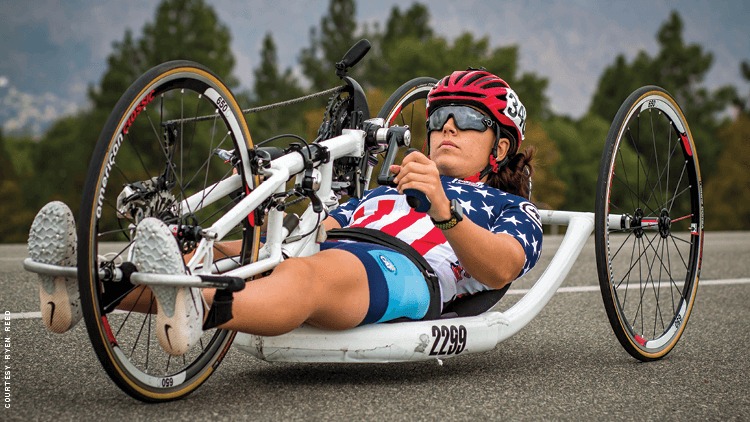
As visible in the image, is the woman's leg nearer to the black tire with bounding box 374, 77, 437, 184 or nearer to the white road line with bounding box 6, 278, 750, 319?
the black tire with bounding box 374, 77, 437, 184

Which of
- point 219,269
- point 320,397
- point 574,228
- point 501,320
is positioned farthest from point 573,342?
point 219,269

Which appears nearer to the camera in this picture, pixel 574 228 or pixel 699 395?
pixel 699 395

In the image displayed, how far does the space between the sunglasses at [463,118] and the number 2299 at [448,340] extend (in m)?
0.94

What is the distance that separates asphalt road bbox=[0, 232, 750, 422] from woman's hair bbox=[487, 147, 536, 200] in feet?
2.58

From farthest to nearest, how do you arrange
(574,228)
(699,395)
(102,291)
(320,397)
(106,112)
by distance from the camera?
(106,112) → (574,228) → (699,395) → (320,397) → (102,291)

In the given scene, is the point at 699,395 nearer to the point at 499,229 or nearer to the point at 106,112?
the point at 499,229

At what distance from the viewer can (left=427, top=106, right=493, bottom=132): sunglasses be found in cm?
338

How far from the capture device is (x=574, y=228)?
12.6ft

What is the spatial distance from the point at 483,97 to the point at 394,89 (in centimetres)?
3858

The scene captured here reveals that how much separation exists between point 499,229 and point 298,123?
3975cm

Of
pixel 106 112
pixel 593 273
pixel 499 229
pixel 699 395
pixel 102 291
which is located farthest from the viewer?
pixel 106 112

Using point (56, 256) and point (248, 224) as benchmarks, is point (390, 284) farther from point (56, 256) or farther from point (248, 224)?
point (56, 256)

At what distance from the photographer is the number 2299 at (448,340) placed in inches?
113

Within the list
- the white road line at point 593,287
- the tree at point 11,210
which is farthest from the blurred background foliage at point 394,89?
the white road line at point 593,287
